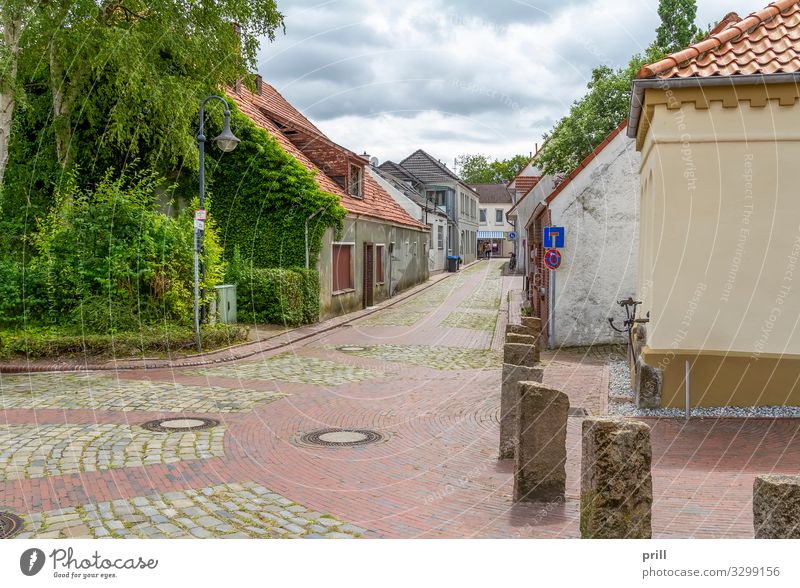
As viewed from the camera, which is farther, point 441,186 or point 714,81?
point 441,186

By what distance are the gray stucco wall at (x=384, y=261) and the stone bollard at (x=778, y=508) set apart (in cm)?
1872

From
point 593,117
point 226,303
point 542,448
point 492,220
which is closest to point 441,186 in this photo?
point 593,117

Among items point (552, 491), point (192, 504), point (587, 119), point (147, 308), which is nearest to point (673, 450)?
point (552, 491)

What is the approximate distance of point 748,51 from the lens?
9.07 m

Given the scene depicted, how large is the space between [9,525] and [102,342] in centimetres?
899

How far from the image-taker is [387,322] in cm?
2169

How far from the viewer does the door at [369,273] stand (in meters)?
26.4

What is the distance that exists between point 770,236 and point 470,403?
4.48 meters

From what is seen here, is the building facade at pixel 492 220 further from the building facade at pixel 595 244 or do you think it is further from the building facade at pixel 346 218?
the building facade at pixel 595 244

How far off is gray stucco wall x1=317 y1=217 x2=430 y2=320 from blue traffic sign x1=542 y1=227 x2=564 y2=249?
322 inches

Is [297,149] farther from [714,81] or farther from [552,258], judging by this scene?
[714,81]

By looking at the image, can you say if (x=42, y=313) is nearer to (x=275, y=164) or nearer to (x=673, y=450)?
(x=275, y=164)

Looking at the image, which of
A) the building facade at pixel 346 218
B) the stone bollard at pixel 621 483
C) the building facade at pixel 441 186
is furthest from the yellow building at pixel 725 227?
the building facade at pixel 441 186
